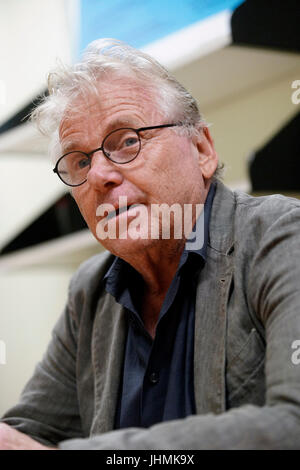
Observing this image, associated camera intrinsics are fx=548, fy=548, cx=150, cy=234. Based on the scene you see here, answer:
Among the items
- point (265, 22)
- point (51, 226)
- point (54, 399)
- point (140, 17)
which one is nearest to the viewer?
point (54, 399)

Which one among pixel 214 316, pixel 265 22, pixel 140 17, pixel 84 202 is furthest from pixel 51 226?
pixel 214 316

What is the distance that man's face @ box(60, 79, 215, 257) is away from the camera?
1060mm

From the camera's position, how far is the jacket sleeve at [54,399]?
123 cm

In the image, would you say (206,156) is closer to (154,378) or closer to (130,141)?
(130,141)

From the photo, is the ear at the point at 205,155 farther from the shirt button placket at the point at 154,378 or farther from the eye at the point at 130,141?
the shirt button placket at the point at 154,378

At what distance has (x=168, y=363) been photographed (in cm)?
103

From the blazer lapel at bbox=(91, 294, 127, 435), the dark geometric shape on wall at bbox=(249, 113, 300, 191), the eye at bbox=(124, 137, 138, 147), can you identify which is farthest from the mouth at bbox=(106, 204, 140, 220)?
the dark geometric shape on wall at bbox=(249, 113, 300, 191)

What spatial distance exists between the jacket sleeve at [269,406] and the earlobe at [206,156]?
0.30 meters

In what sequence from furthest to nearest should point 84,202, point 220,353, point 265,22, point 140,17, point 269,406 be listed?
point 140,17, point 265,22, point 84,202, point 220,353, point 269,406

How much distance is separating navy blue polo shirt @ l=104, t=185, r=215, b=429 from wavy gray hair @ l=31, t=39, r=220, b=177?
21 cm

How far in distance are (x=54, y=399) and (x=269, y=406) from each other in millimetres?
681

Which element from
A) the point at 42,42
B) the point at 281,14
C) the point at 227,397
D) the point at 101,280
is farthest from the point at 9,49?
the point at 227,397

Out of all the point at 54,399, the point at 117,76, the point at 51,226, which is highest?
the point at 117,76

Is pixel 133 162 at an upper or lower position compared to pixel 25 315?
upper
